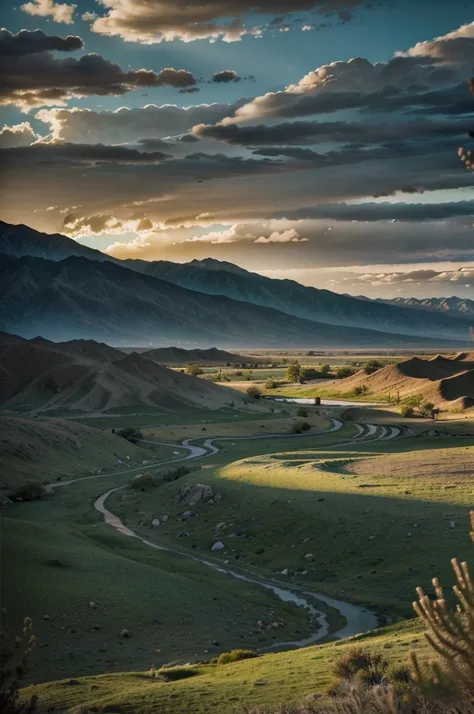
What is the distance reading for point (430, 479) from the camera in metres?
54.3

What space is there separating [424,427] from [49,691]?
86953mm

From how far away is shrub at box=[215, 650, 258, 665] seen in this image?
26087 mm

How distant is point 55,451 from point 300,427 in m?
37.5

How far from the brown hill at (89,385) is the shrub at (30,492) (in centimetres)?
6050

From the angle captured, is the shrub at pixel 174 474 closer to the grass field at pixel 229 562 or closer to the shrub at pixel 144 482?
the shrub at pixel 144 482

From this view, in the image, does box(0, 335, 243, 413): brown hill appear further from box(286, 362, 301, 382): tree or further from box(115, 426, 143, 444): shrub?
box(286, 362, 301, 382): tree

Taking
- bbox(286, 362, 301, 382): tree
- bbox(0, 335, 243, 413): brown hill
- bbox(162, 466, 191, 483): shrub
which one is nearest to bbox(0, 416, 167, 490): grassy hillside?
bbox(162, 466, 191, 483): shrub

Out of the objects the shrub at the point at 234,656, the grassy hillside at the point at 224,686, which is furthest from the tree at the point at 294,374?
the grassy hillside at the point at 224,686

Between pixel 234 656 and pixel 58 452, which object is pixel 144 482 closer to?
pixel 58 452

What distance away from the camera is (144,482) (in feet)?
221

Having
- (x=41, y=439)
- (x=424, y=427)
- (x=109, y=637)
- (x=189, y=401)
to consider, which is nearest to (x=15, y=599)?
(x=109, y=637)

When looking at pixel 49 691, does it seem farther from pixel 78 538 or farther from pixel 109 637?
pixel 78 538

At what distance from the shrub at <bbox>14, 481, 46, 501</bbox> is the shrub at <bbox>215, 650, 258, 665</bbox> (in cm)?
3868

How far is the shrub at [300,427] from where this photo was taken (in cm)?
10756
